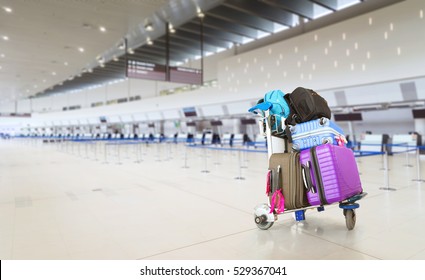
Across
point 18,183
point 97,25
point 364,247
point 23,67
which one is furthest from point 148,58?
point 364,247

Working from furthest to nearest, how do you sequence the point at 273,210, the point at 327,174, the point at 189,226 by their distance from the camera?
the point at 189,226 → the point at 273,210 → the point at 327,174

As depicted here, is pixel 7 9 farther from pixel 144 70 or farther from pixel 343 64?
pixel 343 64

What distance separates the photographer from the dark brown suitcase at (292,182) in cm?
253

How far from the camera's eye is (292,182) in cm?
255

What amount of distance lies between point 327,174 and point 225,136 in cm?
1403

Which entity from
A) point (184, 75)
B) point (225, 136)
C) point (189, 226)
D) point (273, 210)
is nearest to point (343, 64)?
point (184, 75)

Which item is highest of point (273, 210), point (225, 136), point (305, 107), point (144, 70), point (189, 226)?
point (144, 70)

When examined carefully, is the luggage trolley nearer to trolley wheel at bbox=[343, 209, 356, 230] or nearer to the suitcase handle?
trolley wheel at bbox=[343, 209, 356, 230]

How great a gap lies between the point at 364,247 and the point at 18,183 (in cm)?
635

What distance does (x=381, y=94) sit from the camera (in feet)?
30.9

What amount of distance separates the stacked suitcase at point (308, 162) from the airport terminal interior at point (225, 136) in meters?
0.14

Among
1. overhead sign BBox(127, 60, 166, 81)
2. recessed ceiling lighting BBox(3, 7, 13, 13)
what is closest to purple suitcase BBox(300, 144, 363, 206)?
recessed ceiling lighting BBox(3, 7, 13, 13)

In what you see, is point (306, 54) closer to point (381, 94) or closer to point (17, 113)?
point (381, 94)

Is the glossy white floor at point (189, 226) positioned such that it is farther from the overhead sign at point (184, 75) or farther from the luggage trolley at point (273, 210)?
the overhead sign at point (184, 75)
